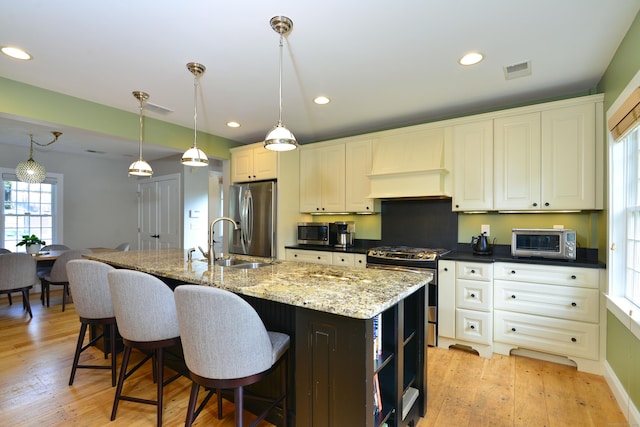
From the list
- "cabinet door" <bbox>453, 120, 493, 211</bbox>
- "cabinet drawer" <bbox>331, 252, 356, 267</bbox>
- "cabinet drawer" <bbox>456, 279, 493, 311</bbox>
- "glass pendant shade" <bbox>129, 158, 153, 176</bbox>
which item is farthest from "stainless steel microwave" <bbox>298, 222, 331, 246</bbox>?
"glass pendant shade" <bbox>129, 158, 153, 176</bbox>

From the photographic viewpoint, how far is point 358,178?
392 cm

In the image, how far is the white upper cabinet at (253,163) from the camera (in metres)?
4.13

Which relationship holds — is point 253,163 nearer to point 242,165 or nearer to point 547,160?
point 242,165

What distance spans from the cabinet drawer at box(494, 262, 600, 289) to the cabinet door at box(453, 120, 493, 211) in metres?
0.62

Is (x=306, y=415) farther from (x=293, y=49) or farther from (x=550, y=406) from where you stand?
(x=293, y=49)

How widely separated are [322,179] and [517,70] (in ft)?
7.89

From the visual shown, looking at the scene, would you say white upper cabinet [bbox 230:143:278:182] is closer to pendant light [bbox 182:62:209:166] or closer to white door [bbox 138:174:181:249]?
pendant light [bbox 182:62:209:166]

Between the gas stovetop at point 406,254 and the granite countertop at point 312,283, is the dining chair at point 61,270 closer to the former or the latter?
the granite countertop at point 312,283

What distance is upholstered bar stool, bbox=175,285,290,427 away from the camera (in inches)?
52.1

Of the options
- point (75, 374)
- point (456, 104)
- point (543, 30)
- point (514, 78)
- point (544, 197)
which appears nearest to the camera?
point (543, 30)

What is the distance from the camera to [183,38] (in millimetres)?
2068

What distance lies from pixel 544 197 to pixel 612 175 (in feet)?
1.88

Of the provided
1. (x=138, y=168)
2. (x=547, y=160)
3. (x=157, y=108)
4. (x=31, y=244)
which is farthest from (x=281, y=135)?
(x=31, y=244)

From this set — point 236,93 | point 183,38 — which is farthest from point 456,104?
point 183,38
